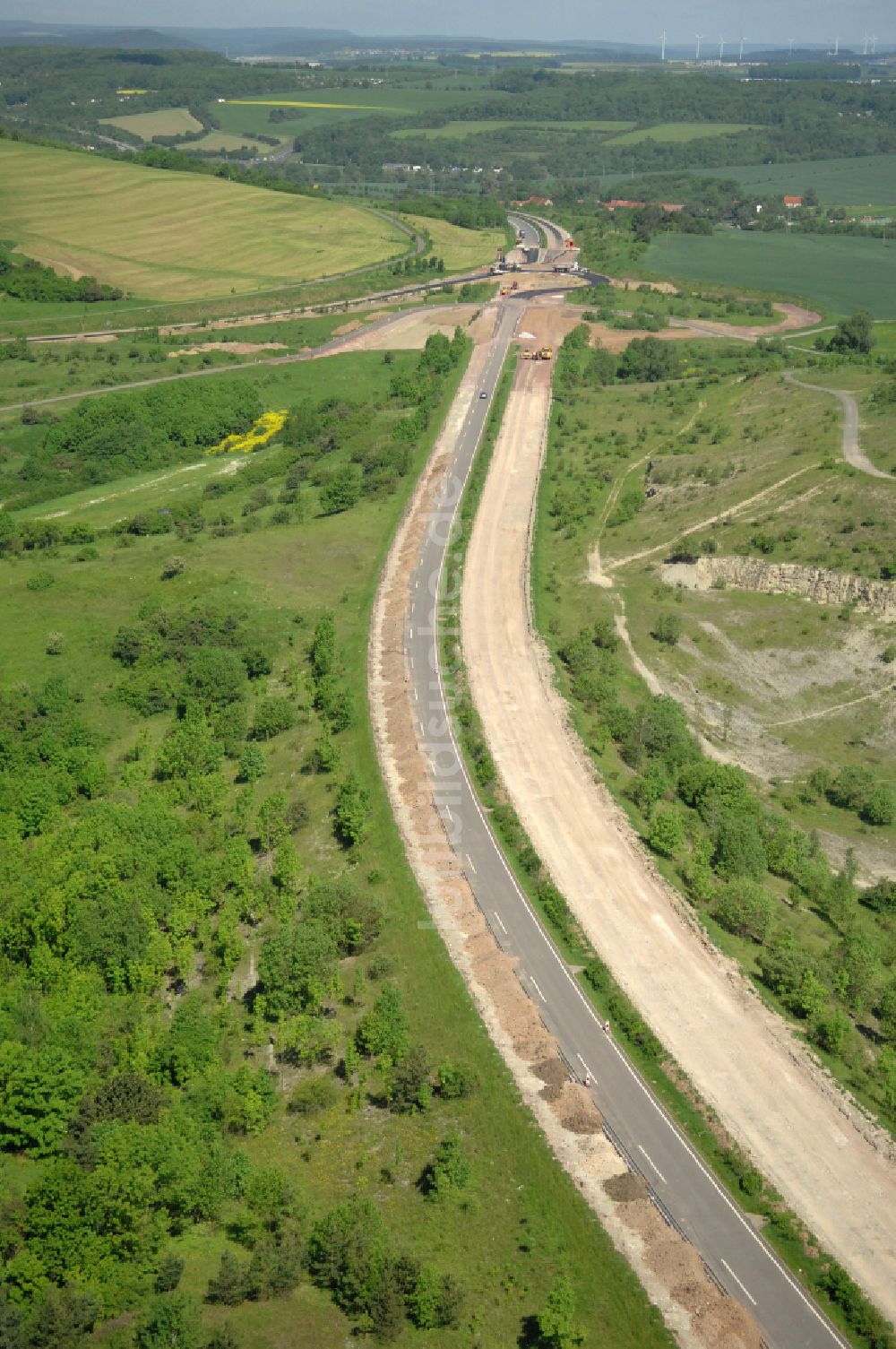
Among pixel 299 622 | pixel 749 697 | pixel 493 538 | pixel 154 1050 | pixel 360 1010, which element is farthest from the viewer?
pixel 493 538

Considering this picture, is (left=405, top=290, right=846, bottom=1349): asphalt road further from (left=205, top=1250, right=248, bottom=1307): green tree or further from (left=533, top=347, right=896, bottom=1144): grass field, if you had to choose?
(left=205, top=1250, right=248, bottom=1307): green tree

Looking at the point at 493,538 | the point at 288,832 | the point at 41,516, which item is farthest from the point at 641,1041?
the point at 41,516

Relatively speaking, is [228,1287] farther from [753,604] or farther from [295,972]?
[753,604]

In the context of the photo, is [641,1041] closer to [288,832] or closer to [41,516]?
[288,832]

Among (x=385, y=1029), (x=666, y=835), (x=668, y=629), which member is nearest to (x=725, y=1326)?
(x=385, y=1029)

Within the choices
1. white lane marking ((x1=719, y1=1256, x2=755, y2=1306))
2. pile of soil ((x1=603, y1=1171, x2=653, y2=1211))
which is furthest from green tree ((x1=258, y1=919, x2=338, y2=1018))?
white lane marking ((x1=719, y1=1256, x2=755, y2=1306))

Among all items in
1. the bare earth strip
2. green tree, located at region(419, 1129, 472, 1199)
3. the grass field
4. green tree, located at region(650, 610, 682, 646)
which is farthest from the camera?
green tree, located at region(650, 610, 682, 646)

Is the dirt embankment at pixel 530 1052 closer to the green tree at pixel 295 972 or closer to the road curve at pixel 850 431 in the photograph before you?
the green tree at pixel 295 972
